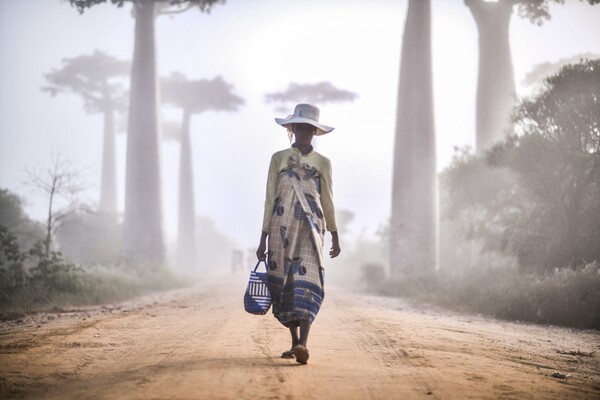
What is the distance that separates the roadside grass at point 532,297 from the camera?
8.23 m

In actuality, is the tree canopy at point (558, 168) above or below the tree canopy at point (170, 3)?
below

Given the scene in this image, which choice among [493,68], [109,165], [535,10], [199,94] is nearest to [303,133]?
[493,68]

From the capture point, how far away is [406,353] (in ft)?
15.9

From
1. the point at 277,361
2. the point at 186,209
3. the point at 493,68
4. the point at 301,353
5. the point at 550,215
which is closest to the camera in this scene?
the point at 301,353

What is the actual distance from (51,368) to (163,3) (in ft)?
63.4

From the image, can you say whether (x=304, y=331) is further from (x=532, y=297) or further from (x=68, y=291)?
(x=68, y=291)

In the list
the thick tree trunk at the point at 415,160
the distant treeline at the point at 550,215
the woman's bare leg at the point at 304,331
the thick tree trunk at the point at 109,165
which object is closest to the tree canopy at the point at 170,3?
the thick tree trunk at the point at 415,160

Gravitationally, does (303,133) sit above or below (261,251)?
above

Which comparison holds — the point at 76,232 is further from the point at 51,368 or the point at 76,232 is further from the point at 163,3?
the point at 51,368

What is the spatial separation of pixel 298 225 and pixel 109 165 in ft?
127

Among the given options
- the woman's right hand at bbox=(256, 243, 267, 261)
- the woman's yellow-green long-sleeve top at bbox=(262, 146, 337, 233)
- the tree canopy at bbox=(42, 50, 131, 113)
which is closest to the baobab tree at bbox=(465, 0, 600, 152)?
the woman's yellow-green long-sleeve top at bbox=(262, 146, 337, 233)

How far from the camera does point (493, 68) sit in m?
20.9

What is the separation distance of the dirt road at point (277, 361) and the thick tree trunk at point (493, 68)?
578 inches

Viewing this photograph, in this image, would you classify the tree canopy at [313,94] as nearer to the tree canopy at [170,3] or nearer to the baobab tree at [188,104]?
the baobab tree at [188,104]
